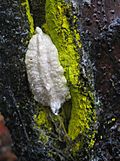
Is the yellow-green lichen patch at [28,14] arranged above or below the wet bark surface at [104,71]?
above

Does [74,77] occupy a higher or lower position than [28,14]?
lower

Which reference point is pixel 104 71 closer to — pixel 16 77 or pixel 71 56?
pixel 71 56

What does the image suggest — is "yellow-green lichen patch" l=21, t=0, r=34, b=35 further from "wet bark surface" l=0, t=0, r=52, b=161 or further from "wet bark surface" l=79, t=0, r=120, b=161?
"wet bark surface" l=79, t=0, r=120, b=161

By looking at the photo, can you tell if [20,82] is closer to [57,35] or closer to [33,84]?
[33,84]

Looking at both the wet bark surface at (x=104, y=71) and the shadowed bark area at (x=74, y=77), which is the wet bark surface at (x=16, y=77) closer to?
the shadowed bark area at (x=74, y=77)

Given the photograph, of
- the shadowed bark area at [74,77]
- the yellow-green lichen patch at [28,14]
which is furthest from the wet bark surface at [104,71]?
the yellow-green lichen patch at [28,14]

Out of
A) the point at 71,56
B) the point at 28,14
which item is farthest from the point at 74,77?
the point at 28,14

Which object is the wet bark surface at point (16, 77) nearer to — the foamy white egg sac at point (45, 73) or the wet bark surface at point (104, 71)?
the foamy white egg sac at point (45, 73)

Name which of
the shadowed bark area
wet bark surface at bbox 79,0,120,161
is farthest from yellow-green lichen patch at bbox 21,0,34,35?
wet bark surface at bbox 79,0,120,161

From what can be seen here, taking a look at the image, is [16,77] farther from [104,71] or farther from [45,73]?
[104,71]
